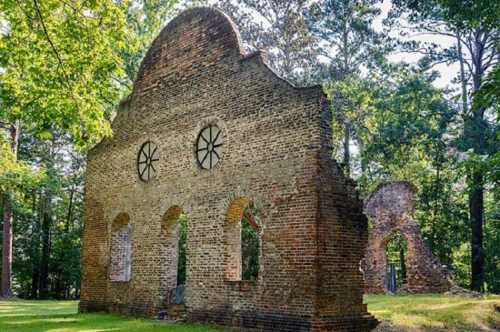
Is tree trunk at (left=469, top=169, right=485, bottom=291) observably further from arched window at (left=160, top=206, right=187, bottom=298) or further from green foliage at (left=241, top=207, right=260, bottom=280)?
arched window at (left=160, top=206, right=187, bottom=298)

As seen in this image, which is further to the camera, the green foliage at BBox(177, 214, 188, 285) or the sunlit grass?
the green foliage at BBox(177, 214, 188, 285)

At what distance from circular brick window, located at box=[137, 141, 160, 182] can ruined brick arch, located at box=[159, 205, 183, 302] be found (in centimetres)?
129

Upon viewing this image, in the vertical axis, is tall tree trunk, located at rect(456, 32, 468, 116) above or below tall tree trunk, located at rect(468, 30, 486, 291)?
above

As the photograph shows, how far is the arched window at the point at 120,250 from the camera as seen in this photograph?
15.7 m

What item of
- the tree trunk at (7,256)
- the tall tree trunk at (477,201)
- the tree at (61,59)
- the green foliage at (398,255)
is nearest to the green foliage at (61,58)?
the tree at (61,59)

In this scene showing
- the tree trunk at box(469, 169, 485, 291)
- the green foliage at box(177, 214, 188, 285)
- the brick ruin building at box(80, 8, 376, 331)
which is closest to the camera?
the brick ruin building at box(80, 8, 376, 331)

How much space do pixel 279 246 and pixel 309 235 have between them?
0.81 meters

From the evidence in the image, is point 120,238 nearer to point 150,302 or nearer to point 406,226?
point 150,302

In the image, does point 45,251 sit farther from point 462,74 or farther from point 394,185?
point 462,74

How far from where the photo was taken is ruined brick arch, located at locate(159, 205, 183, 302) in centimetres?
1389

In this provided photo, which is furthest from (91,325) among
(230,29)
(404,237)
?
(404,237)

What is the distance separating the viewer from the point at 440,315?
12844 millimetres

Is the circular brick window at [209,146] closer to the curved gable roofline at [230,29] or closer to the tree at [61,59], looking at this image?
the curved gable roofline at [230,29]

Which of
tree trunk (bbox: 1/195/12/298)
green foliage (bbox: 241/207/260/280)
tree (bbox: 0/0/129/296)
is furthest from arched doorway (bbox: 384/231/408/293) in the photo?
tree (bbox: 0/0/129/296)
